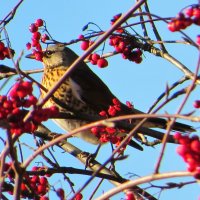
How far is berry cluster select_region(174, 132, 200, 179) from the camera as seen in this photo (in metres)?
1.80

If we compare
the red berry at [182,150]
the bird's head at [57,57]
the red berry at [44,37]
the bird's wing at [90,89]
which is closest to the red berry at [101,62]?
the red berry at [44,37]

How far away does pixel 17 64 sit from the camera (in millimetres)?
2148

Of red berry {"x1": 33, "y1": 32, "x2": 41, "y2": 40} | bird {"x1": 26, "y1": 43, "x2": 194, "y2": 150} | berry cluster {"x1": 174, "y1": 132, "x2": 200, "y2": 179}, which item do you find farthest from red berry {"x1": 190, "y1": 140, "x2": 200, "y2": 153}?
bird {"x1": 26, "y1": 43, "x2": 194, "y2": 150}

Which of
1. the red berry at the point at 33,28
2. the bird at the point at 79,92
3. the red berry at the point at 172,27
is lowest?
the red berry at the point at 172,27

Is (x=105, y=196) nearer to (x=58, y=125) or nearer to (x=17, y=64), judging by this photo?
(x=17, y=64)

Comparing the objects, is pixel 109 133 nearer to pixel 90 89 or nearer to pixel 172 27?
pixel 172 27

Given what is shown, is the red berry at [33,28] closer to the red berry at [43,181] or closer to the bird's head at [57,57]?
→ the red berry at [43,181]

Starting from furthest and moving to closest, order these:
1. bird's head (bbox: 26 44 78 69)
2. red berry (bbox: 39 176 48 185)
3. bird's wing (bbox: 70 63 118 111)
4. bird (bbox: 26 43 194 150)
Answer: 1. bird's head (bbox: 26 44 78 69)
2. bird's wing (bbox: 70 63 118 111)
3. bird (bbox: 26 43 194 150)
4. red berry (bbox: 39 176 48 185)

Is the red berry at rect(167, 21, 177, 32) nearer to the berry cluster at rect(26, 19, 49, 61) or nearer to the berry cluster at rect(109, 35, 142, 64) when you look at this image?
the berry cluster at rect(109, 35, 142, 64)

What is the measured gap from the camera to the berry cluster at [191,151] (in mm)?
1798

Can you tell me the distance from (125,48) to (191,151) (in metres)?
1.93

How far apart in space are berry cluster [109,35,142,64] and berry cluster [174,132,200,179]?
174 centimetres

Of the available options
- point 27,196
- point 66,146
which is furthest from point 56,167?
point 66,146

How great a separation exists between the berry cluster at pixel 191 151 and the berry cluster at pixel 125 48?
5.69ft
